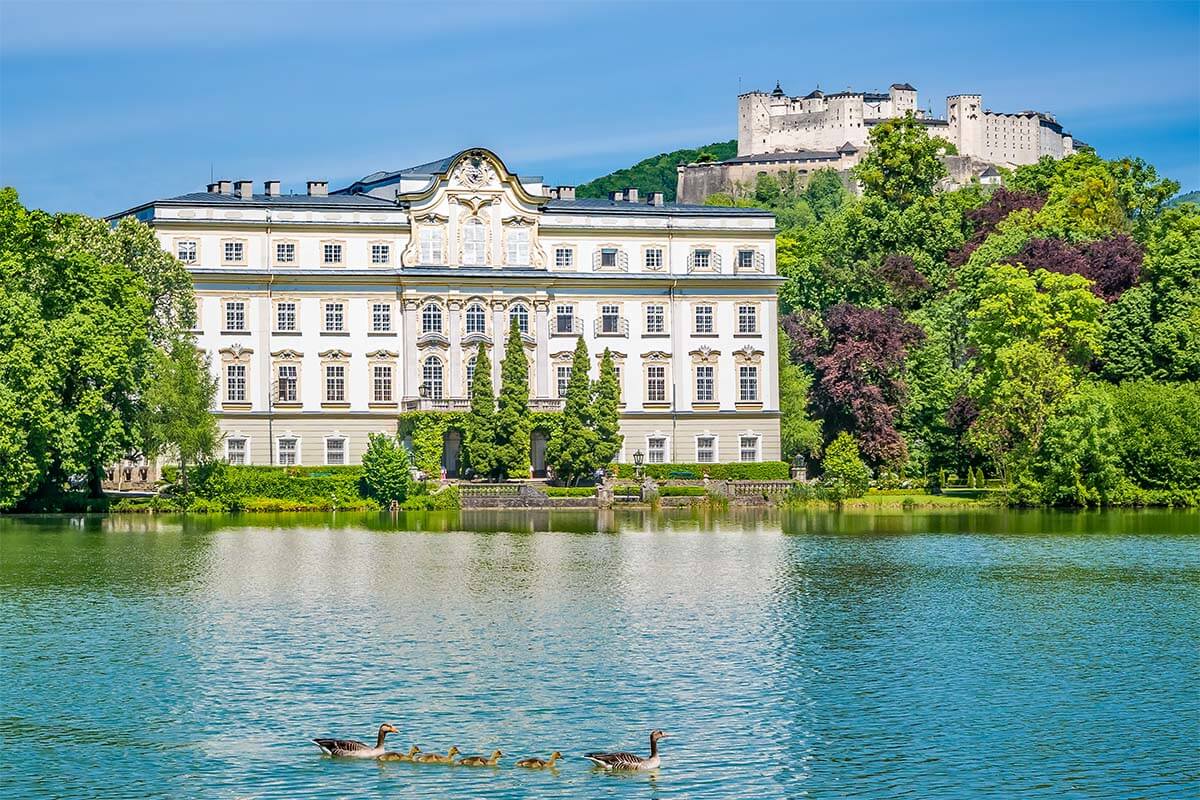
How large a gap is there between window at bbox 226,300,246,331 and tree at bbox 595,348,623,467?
46.2 ft

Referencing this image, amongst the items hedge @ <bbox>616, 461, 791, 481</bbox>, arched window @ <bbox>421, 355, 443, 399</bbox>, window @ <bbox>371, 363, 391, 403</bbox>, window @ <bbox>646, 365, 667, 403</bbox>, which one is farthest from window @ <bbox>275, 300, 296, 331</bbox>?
window @ <bbox>646, 365, 667, 403</bbox>

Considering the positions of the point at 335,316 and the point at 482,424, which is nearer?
the point at 482,424

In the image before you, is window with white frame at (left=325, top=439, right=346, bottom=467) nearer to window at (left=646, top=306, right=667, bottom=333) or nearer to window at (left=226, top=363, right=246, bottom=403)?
window at (left=226, top=363, right=246, bottom=403)

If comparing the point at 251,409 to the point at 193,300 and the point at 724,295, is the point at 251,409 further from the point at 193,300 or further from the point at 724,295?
the point at 724,295

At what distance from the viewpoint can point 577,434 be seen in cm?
6900

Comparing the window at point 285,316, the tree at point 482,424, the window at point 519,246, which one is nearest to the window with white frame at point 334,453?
→ the window at point 285,316

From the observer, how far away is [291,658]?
26.9m

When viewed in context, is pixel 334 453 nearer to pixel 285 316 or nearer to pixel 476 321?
pixel 285 316

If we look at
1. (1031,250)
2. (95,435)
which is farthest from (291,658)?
(1031,250)

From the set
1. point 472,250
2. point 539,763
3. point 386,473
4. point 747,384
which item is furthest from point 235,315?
point 539,763

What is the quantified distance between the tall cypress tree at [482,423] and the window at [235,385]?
923cm

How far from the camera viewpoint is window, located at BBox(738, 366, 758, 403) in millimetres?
74250

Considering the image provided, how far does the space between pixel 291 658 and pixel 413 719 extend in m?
4.83

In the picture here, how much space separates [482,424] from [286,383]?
28.2 feet
